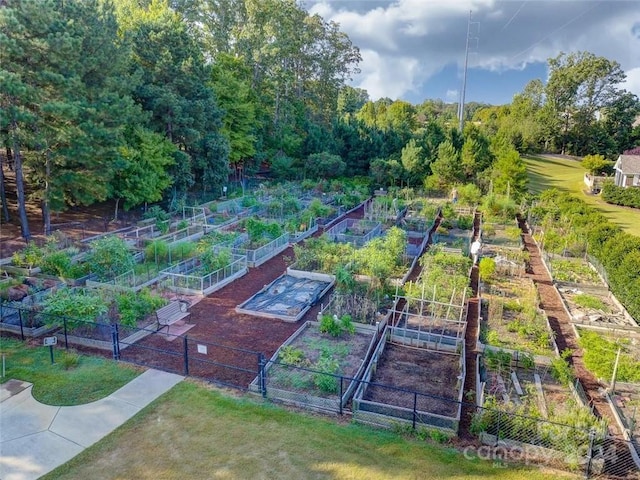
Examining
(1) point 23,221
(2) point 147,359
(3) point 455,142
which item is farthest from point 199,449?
(3) point 455,142

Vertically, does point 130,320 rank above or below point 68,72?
below

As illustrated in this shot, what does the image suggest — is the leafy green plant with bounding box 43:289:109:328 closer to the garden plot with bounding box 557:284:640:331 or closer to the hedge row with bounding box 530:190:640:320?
the garden plot with bounding box 557:284:640:331

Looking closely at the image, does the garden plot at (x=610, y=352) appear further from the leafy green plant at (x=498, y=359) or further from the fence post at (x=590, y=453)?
the fence post at (x=590, y=453)

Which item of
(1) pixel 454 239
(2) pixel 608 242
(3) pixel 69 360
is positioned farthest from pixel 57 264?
(2) pixel 608 242

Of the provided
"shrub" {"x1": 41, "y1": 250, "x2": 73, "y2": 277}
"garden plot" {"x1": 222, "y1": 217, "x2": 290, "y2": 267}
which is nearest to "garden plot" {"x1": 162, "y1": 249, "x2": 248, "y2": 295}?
"garden plot" {"x1": 222, "y1": 217, "x2": 290, "y2": 267}

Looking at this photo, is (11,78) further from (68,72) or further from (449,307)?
(449,307)

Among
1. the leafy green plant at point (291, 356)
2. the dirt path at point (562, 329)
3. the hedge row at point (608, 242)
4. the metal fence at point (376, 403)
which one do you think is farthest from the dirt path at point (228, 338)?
the hedge row at point (608, 242)
